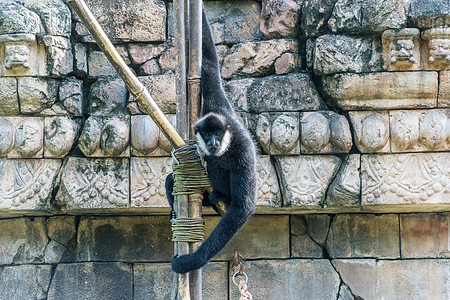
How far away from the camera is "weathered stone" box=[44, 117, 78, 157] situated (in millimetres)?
5912

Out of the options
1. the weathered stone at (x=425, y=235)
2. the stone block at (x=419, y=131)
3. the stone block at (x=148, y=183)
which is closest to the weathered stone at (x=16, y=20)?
the stone block at (x=148, y=183)

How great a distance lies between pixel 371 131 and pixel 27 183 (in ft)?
9.30

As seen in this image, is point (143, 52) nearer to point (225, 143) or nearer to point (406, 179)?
point (225, 143)

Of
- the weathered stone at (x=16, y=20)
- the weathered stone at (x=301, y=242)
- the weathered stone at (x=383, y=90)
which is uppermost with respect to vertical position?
the weathered stone at (x=16, y=20)

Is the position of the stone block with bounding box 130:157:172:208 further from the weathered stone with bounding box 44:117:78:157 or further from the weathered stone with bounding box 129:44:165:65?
the weathered stone with bounding box 129:44:165:65

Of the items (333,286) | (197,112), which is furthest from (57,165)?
(333,286)

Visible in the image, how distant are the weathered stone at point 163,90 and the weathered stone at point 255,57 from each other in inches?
19.6

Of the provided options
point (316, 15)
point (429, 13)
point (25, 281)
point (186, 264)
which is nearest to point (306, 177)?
point (316, 15)

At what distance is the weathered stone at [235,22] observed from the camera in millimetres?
6398

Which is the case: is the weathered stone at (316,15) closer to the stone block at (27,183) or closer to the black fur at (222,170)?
the black fur at (222,170)

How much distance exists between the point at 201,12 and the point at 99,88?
209 cm

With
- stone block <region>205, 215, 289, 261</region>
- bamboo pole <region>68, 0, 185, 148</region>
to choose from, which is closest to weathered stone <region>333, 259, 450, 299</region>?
stone block <region>205, 215, 289, 261</region>

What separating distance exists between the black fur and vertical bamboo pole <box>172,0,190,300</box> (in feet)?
0.30

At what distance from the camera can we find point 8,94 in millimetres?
5879
